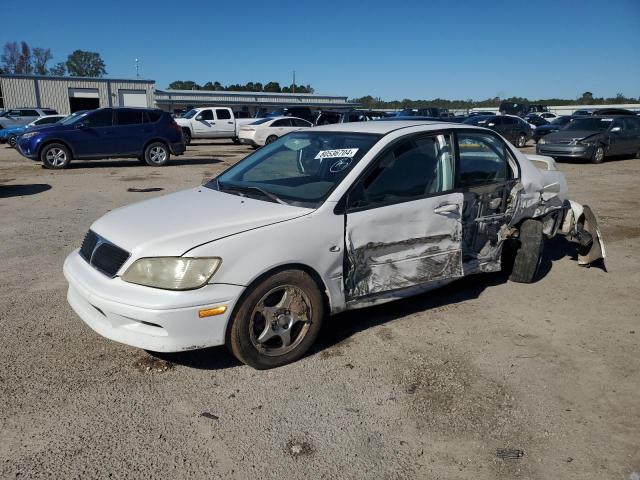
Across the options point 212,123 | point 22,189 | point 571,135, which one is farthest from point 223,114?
point 22,189

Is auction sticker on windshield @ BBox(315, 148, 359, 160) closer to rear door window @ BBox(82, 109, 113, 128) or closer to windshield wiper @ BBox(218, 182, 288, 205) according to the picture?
windshield wiper @ BBox(218, 182, 288, 205)

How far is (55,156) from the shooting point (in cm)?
1454

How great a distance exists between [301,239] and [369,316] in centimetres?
134

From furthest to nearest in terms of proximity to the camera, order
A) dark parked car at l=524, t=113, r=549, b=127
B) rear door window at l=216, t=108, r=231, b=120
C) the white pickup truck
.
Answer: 1. dark parked car at l=524, t=113, r=549, b=127
2. rear door window at l=216, t=108, r=231, b=120
3. the white pickup truck

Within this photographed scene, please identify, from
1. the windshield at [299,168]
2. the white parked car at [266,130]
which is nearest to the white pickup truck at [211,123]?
the white parked car at [266,130]

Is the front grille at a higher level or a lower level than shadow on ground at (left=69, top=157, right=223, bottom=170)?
higher

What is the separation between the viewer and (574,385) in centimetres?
345

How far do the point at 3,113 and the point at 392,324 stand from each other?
27646mm

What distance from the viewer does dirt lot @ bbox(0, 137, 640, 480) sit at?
270 centimetres

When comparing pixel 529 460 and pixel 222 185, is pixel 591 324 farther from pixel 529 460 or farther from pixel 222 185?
pixel 222 185

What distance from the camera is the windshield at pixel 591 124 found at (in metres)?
17.8

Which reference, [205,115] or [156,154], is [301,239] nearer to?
[156,154]

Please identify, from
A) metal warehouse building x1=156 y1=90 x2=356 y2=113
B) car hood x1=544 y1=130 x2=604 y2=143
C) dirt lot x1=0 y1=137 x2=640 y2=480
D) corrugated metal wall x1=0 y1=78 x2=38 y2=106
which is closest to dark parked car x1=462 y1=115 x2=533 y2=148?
car hood x1=544 y1=130 x2=604 y2=143

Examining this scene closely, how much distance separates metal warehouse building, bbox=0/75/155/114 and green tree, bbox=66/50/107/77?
77102mm
